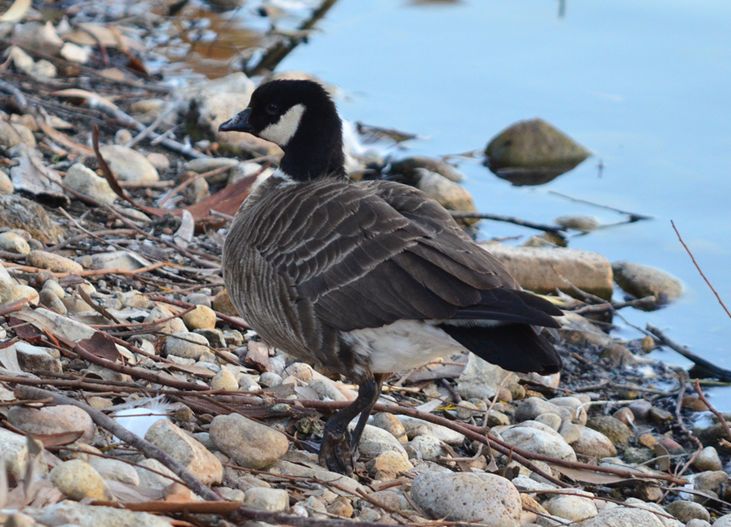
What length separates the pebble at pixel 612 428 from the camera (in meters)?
6.24

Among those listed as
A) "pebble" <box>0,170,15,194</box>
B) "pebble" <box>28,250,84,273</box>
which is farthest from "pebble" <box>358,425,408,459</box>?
"pebble" <box>0,170,15,194</box>

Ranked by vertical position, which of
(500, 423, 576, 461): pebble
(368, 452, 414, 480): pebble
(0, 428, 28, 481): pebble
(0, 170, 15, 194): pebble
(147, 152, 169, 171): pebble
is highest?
(0, 428, 28, 481): pebble

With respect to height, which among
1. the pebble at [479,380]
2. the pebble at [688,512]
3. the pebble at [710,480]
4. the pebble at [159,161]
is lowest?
the pebble at [710,480]

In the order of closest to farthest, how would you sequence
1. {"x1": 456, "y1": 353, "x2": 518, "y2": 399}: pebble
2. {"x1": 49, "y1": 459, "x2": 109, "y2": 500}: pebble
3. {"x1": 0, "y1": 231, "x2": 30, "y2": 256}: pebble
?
{"x1": 49, "y1": 459, "x2": 109, "y2": 500}: pebble < {"x1": 0, "y1": 231, "x2": 30, "y2": 256}: pebble < {"x1": 456, "y1": 353, "x2": 518, "y2": 399}: pebble

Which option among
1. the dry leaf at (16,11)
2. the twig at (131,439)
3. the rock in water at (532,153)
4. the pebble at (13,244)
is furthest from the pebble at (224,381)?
the dry leaf at (16,11)

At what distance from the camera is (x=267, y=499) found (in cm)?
387

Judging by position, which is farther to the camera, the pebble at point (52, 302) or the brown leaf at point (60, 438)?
the pebble at point (52, 302)

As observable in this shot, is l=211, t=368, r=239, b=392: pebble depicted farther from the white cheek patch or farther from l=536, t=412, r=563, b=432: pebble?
l=536, t=412, r=563, b=432: pebble

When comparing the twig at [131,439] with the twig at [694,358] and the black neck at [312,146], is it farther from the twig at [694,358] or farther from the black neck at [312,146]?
the twig at [694,358]

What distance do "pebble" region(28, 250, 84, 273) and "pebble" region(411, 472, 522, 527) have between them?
2.32 meters

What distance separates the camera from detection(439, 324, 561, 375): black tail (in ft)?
13.8

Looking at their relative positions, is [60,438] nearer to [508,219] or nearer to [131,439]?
[131,439]

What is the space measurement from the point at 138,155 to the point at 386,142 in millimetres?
2873

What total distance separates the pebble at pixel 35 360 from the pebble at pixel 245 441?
67cm
